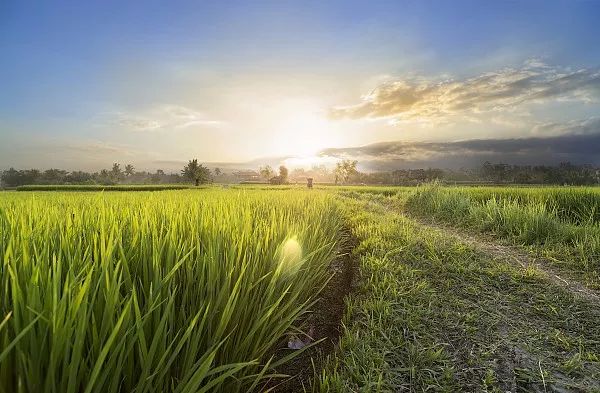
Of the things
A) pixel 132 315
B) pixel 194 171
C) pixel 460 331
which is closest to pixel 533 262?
pixel 460 331

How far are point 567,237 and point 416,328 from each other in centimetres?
442

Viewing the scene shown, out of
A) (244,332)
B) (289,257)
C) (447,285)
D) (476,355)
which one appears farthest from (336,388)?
(447,285)

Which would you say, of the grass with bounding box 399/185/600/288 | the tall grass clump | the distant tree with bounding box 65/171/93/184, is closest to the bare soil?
the tall grass clump

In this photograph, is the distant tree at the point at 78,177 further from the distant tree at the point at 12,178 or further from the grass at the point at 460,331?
the grass at the point at 460,331

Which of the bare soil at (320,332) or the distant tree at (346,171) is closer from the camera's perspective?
Result: the bare soil at (320,332)

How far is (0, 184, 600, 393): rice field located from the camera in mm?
1203

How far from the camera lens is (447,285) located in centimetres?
400

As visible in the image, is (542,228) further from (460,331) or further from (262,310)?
(262,310)

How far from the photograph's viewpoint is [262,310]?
195cm

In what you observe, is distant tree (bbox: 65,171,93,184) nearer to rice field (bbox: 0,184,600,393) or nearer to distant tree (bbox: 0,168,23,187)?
distant tree (bbox: 0,168,23,187)

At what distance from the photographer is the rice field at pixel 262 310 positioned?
1203 mm

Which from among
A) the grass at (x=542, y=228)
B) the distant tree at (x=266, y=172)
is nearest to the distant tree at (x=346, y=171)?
the distant tree at (x=266, y=172)

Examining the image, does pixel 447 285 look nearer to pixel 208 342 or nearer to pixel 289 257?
pixel 289 257

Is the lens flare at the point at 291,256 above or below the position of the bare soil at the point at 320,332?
above
